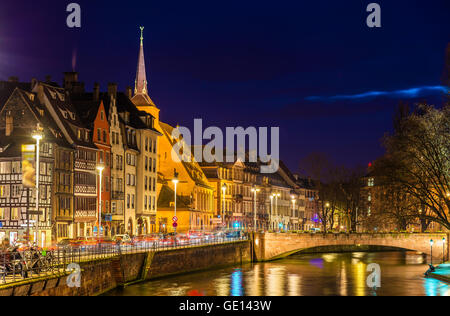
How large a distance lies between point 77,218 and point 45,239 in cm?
650

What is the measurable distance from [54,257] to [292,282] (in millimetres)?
31696

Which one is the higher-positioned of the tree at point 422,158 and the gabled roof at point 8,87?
the gabled roof at point 8,87

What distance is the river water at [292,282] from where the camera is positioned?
59156 mm

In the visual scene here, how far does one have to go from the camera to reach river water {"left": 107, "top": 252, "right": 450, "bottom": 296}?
5916cm

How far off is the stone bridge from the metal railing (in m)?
26.8

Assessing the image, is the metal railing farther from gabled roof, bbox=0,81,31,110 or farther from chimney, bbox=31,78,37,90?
chimney, bbox=31,78,37,90

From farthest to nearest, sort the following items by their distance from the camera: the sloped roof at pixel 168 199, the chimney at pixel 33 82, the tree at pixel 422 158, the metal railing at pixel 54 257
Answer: the sloped roof at pixel 168 199
the chimney at pixel 33 82
the tree at pixel 422 158
the metal railing at pixel 54 257

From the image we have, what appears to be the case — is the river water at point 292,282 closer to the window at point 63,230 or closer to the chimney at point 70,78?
the window at point 63,230

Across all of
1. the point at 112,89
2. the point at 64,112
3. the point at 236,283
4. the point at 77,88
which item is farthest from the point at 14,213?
the point at 112,89

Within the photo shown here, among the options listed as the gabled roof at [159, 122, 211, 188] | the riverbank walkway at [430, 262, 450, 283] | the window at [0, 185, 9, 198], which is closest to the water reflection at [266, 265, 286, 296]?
the riverbank walkway at [430, 262, 450, 283]

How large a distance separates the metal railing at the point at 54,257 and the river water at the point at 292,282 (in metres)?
2.89

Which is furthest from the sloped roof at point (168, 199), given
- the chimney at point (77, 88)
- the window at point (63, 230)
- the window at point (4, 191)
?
the window at point (4, 191)
